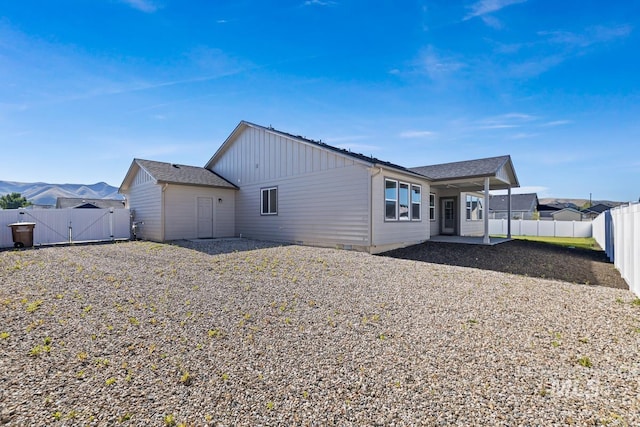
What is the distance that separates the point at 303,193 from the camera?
12930 millimetres

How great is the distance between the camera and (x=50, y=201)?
10588cm

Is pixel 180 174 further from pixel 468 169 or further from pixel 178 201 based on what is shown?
pixel 468 169

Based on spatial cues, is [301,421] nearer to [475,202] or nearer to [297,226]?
[297,226]

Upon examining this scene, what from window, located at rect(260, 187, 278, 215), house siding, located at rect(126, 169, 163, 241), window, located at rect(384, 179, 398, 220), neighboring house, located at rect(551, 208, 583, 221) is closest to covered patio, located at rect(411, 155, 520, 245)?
window, located at rect(384, 179, 398, 220)

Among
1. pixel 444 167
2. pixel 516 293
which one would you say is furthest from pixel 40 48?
pixel 444 167

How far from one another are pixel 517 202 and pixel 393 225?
36477 mm

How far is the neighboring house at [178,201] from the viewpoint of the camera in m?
14.1

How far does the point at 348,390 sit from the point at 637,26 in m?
12.6

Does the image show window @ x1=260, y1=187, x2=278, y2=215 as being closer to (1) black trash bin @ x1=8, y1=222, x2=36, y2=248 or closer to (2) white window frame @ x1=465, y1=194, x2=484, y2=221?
(1) black trash bin @ x1=8, y1=222, x2=36, y2=248

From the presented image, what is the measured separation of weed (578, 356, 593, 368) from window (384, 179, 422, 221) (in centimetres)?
824

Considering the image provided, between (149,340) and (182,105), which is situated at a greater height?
(182,105)

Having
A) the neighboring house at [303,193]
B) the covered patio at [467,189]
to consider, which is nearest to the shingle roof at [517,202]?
the covered patio at [467,189]

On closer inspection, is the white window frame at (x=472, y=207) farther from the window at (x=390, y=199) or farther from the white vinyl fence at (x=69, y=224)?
the white vinyl fence at (x=69, y=224)

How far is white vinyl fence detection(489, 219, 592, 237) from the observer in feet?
76.9
